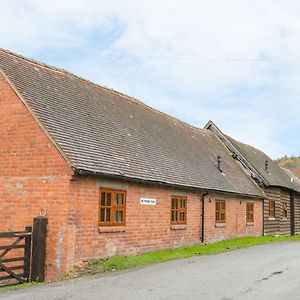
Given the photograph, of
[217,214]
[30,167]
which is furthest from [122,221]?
[217,214]

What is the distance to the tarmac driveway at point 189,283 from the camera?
9.60m

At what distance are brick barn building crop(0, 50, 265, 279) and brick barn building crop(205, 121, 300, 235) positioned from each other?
7.93 meters

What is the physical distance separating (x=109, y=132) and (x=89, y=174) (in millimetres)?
3948

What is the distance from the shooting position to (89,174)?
14.2 meters

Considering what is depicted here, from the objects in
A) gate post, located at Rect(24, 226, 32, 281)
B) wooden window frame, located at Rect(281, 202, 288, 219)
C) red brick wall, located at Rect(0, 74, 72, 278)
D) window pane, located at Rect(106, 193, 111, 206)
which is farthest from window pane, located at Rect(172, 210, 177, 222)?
wooden window frame, located at Rect(281, 202, 288, 219)

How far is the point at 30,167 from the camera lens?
14516mm

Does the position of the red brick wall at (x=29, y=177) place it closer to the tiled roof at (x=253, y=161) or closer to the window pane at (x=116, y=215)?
the window pane at (x=116, y=215)

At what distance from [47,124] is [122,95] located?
32.0ft

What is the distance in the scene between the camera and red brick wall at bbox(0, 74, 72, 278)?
13.6 meters

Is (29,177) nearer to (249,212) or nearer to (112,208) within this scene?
(112,208)

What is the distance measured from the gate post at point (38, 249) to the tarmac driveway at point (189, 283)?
5.01 feet

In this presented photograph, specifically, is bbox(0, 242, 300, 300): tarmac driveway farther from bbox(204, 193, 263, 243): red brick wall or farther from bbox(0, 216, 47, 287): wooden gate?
bbox(204, 193, 263, 243): red brick wall

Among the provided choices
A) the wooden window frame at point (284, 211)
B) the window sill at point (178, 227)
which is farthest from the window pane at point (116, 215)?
the wooden window frame at point (284, 211)

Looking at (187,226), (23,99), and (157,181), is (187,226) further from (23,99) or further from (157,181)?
(23,99)
